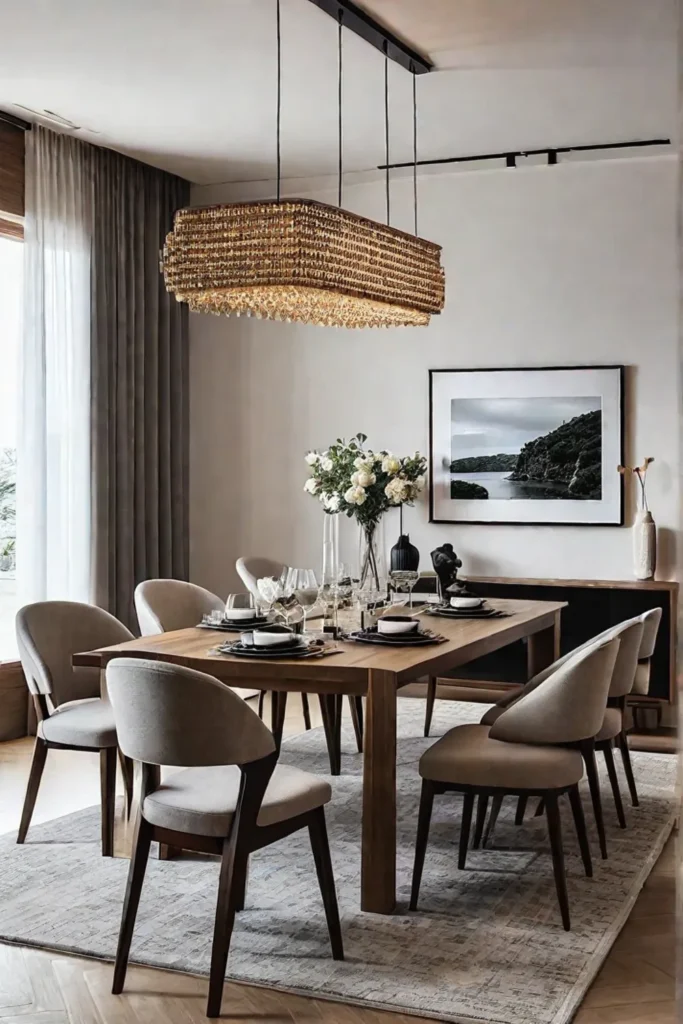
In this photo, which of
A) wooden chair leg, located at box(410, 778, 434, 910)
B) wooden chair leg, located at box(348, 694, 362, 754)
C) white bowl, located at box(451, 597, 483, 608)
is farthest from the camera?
wooden chair leg, located at box(348, 694, 362, 754)

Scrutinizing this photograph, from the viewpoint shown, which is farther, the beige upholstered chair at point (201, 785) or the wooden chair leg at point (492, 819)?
the wooden chair leg at point (492, 819)

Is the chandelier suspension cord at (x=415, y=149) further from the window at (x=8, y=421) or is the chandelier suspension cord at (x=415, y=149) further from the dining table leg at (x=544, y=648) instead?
the dining table leg at (x=544, y=648)

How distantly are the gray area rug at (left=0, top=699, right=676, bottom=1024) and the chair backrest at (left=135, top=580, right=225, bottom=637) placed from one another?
759mm

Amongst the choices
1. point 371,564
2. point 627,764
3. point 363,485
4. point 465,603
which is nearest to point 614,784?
point 627,764

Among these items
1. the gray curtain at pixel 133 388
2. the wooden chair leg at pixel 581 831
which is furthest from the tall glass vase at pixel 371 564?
the gray curtain at pixel 133 388

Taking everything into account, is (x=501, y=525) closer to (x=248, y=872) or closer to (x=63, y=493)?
(x=63, y=493)

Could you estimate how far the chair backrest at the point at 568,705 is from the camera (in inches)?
134

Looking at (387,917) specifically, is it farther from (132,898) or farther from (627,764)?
(627,764)

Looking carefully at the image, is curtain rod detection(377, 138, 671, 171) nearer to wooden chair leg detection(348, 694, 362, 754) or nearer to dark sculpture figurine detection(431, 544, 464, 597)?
dark sculpture figurine detection(431, 544, 464, 597)

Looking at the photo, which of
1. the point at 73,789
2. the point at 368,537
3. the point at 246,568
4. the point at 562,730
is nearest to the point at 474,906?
the point at 562,730

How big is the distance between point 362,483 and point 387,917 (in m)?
2.21

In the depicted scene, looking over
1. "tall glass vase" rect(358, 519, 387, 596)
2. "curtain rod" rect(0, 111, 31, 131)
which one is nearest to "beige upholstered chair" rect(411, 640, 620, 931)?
"tall glass vase" rect(358, 519, 387, 596)

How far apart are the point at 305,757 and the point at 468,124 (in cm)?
318

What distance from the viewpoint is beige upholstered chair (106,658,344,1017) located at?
2781 mm
